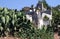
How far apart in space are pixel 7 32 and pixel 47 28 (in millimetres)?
3771

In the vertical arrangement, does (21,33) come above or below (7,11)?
below

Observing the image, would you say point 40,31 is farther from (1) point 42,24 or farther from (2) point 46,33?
(1) point 42,24

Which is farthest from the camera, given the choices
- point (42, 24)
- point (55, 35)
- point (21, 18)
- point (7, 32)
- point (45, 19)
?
point (45, 19)

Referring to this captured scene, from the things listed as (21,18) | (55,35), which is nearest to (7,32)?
(21,18)

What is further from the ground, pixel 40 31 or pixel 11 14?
pixel 11 14

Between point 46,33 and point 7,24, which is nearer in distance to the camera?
point 7,24

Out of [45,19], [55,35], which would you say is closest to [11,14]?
[55,35]

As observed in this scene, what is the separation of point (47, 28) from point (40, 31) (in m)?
1.67

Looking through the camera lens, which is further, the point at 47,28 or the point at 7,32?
the point at 47,28

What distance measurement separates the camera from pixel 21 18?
14758 mm

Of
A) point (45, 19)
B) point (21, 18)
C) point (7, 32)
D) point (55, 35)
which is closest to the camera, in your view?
point (7, 32)

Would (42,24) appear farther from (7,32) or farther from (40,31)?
(7,32)

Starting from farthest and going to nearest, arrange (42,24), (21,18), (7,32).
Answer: (42,24) → (21,18) → (7,32)

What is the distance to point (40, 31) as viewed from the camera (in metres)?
15.0
